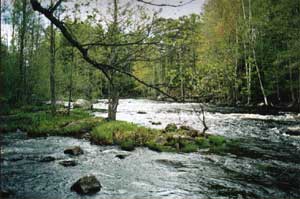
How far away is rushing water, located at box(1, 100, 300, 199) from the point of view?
865cm

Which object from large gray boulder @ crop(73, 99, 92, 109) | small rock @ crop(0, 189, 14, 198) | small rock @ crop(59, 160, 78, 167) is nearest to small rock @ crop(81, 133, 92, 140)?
small rock @ crop(59, 160, 78, 167)

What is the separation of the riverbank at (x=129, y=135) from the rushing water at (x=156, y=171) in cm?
71

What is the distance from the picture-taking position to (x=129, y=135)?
15.7m

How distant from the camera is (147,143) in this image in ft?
48.7

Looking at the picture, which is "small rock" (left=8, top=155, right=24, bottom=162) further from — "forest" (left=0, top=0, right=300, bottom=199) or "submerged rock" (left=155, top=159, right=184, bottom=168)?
"submerged rock" (left=155, top=159, right=184, bottom=168)

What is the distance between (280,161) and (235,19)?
30.3 meters

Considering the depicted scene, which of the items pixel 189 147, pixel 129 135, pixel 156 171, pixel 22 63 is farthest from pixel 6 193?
pixel 22 63

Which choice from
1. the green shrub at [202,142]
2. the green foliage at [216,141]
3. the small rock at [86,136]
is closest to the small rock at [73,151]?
the small rock at [86,136]

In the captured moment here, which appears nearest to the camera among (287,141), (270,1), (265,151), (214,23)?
(265,151)

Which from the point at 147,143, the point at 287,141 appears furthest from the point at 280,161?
the point at 147,143

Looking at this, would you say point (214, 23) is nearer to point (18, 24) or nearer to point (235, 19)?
point (235, 19)

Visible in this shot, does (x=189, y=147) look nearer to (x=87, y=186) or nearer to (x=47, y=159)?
(x=47, y=159)

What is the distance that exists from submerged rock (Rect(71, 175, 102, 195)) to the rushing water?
17cm

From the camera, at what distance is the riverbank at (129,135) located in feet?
47.6
